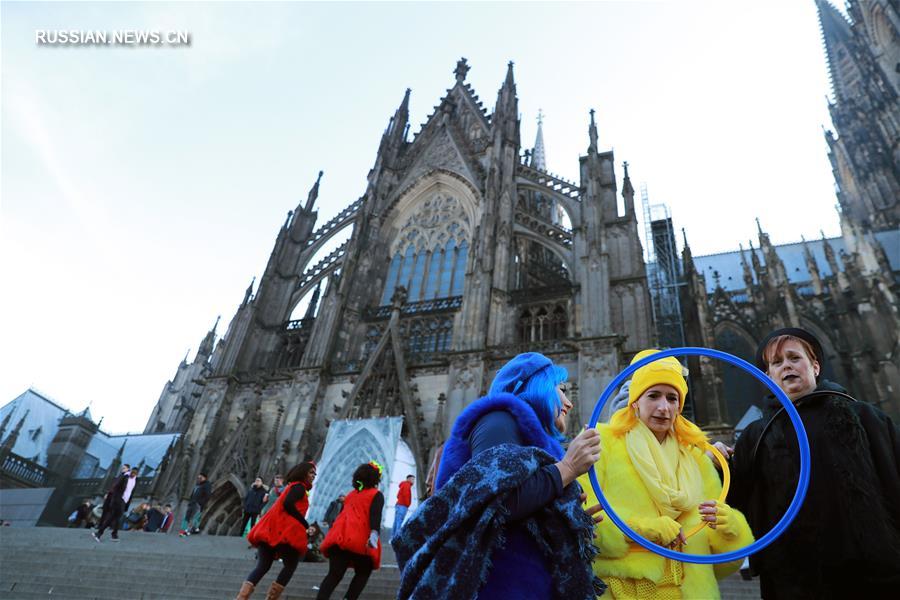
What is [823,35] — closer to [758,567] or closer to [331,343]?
[331,343]

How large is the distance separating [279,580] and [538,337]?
13.4 m

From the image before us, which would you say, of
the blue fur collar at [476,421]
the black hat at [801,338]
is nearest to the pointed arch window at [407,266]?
the black hat at [801,338]

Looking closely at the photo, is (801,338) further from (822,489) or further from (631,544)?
(631,544)

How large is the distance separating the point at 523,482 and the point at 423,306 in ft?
60.8

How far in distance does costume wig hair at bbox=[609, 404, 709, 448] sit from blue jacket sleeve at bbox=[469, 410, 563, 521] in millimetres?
781

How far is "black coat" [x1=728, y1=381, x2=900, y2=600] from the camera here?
1999 mm

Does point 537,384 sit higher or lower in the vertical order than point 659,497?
higher

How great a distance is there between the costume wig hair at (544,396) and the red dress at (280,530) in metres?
3.69

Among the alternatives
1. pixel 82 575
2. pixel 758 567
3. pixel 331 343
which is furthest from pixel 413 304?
pixel 758 567

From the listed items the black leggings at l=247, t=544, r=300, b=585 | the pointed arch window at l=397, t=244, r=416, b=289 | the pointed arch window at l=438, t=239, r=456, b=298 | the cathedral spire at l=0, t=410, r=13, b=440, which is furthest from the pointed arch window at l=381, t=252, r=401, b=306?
the cathedral spire at l=0, t=410, r=13, b=440

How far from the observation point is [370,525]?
15.6ft

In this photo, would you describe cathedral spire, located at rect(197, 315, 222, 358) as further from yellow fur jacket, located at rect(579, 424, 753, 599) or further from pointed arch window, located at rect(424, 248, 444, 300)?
yellow fur jacket, located at rect(579, 424, 753, 599)

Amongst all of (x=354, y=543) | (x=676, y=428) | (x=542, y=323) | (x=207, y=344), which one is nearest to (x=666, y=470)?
(x=676, y=428)

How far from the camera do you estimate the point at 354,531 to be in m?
4.64
